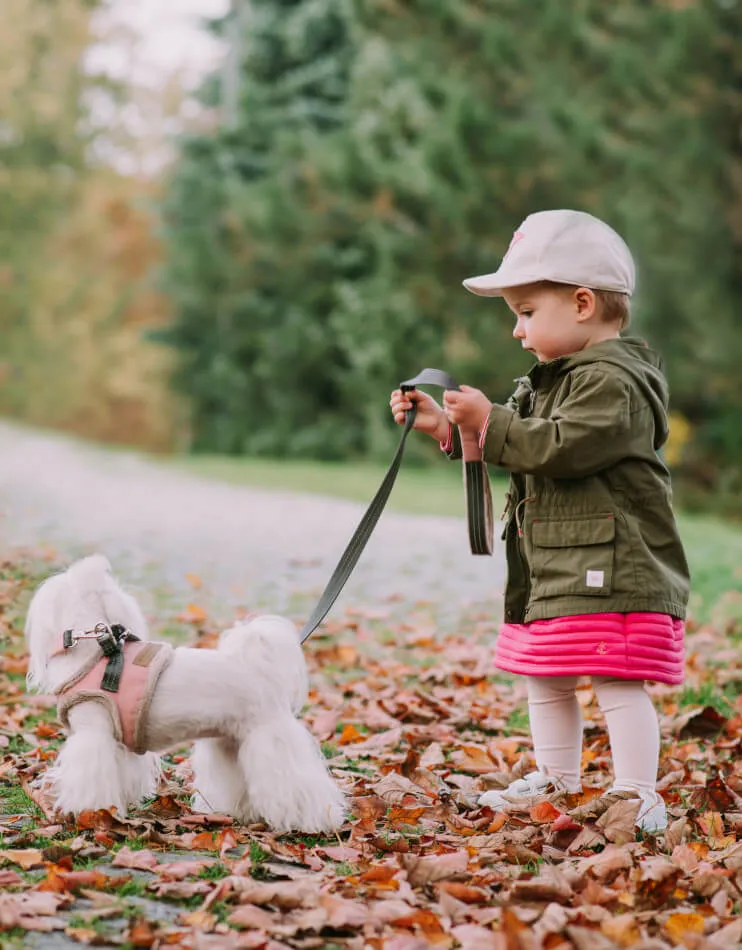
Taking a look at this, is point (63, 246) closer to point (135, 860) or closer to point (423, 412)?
point (423, 412)

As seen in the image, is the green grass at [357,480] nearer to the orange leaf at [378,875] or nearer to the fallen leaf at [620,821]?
the fallen leaf at [620,821]

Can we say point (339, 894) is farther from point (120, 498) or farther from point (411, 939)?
point (120, 498)

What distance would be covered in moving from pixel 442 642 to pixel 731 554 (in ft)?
12.9

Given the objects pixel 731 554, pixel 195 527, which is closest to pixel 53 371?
pixel 195 527

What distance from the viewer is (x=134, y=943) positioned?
2529 millimetres

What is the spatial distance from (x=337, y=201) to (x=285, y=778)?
67.2 feet

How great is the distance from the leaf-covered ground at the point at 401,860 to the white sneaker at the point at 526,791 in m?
0.07

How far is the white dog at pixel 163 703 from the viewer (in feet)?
10.9

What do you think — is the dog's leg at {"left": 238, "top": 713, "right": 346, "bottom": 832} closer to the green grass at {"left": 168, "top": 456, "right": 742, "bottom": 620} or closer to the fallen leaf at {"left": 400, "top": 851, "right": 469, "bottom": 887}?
the fallen leaf at {"left": 400, "top": 851, "right": 469, "bottom": 887}

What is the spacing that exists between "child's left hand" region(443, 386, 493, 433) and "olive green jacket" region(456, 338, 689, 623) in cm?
3

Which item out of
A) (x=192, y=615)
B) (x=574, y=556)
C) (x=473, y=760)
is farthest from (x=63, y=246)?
(x=574, y=556)

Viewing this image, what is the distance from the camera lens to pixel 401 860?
3100mm

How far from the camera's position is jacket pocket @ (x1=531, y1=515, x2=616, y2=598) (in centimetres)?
351

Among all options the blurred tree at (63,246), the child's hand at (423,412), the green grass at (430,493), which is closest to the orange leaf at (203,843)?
the child's hand at (423,412)
